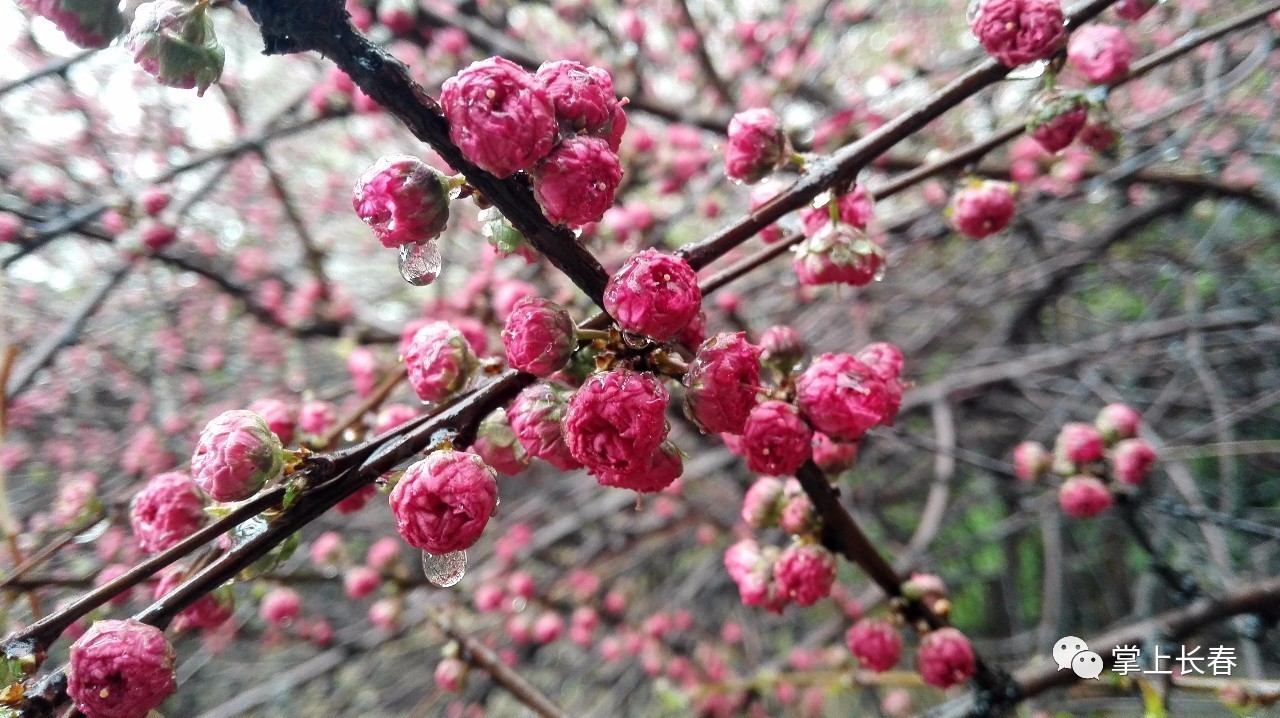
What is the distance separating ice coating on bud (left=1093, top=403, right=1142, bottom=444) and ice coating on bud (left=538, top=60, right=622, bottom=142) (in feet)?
4.75

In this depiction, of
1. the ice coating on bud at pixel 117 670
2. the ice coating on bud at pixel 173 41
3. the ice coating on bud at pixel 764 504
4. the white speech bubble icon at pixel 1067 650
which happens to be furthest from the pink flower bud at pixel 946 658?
the ice coating on bud at pixel 173 41

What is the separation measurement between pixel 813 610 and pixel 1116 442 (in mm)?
2655

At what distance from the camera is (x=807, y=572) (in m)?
1.13

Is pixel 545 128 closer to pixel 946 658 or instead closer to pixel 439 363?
pixel 439 363

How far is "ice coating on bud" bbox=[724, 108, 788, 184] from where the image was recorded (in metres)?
1.04

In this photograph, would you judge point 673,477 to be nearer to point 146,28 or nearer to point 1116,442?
point 146,28

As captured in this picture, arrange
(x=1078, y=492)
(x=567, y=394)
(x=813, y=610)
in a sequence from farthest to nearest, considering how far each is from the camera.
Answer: (x=813, y=610) → (x=1078, y=492) → (x=567, y=394)

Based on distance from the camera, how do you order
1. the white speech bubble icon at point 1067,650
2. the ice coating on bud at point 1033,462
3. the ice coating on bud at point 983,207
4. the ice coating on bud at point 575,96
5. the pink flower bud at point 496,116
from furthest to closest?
the ice coating on bud at point 1033,462
the white speech bubble icon at point 1067,650
the ice coating on bud at point 983,207
the ice coating on bud at point 575,96
the pink flower bud at point 496,116

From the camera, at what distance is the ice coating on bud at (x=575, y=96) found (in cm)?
76

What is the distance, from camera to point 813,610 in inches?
156

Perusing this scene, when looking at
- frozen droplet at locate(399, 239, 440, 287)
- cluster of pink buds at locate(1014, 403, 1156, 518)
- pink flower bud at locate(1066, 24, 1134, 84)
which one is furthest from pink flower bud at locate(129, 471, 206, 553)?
cluster of pink buds at locate(1014, 403, 1156, 518)

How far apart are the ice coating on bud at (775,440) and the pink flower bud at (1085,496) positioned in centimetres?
98

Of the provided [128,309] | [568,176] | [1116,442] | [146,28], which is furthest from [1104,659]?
[128,309]

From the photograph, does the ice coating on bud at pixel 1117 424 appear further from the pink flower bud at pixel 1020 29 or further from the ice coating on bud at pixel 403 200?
the ice coating on bud at pixel 403 200
